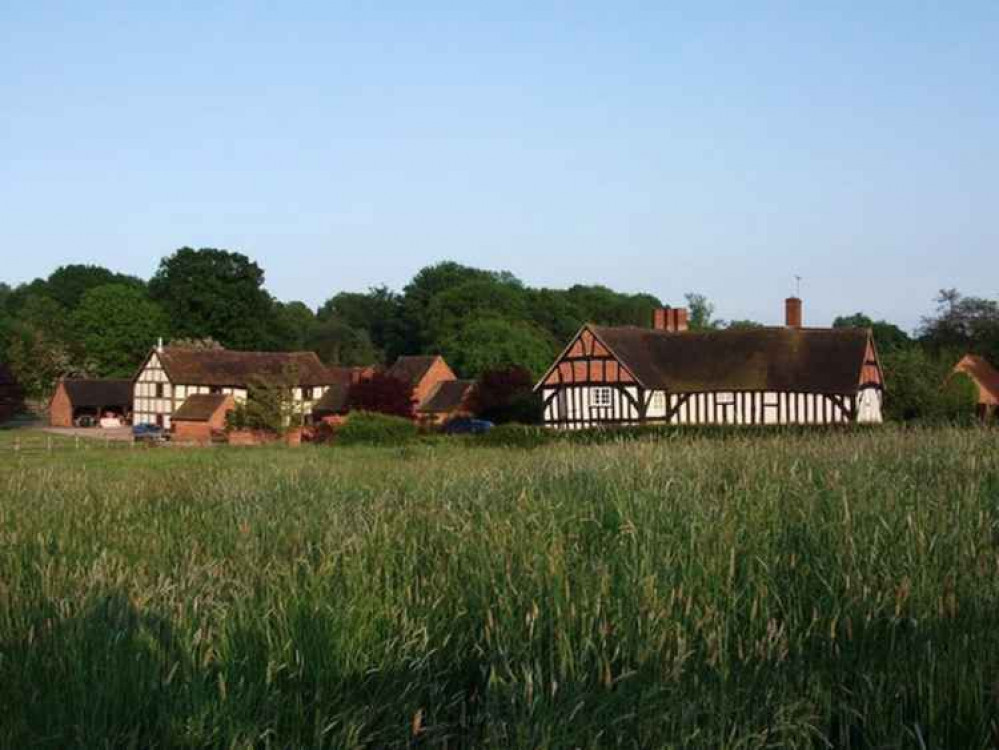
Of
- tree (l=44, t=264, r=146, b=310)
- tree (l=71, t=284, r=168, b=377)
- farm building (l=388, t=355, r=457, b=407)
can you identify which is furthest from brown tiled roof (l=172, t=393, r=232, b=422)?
tree (l=44, t=264, r=146, b=310)

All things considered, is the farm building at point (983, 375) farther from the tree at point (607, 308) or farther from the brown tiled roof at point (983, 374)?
the tree at point (607, 308)

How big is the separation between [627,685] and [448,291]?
319ft

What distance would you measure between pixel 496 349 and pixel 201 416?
91.1 ft

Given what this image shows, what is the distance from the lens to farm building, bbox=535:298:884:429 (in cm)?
4794

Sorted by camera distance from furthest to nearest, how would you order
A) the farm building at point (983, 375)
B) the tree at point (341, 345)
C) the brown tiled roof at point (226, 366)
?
the tree at point (341, 345), the brown tiled roof at point (226, 366), the farm building at point (983, 375)

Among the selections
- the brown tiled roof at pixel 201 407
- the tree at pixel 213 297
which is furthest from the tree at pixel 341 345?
the brown tiled roof at pixel 201 407

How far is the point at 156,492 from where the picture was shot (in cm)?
1299

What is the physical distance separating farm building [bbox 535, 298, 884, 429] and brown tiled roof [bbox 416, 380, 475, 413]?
706 inches

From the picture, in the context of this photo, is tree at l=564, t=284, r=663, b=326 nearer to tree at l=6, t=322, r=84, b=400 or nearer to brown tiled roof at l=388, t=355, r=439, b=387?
brown tiled roof at l=388, t=355, r=439, b=387

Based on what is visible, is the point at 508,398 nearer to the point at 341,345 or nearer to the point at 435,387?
the point at 435,387

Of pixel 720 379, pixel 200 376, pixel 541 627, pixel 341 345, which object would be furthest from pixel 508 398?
pixel 341 345

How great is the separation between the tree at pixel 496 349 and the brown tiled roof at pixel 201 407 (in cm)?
2306

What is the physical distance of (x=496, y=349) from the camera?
8544 cm

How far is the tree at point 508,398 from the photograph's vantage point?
58.3 metres
